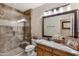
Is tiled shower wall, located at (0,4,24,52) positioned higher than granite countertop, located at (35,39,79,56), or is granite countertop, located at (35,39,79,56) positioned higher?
tiled shower wall, located at (0,4,24,52)

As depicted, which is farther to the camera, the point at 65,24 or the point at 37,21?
the point at 37,21

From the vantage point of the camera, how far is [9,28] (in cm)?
177

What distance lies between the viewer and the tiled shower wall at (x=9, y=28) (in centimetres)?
176

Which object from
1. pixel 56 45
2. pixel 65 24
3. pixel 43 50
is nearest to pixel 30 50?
pixel 43 50

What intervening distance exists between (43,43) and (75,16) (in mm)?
599

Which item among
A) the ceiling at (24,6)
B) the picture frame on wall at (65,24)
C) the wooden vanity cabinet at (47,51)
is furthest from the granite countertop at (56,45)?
the ceiling at (24,6)

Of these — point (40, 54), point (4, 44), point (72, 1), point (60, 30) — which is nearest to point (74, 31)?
point (60, 30)

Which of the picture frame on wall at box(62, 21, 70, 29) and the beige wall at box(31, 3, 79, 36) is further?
the beige wall at box(31, 3, 79, 36)

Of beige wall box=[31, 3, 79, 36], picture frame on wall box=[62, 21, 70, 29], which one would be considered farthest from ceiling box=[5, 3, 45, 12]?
picture frame on wall box=[62, 21, 70, 29]

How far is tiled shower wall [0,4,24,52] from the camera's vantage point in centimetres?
176

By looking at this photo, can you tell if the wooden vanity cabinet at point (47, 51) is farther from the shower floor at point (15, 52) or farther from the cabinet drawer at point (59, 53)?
the shower floor at point (15, 52)

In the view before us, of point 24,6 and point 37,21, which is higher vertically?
point 24,6

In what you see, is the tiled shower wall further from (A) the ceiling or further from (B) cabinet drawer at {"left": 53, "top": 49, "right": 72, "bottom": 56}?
(B) cabinet drawer at {"left": 53, "top": 49, "right": 72, "bottom": 56}

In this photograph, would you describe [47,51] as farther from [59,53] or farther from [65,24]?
[65,24]
